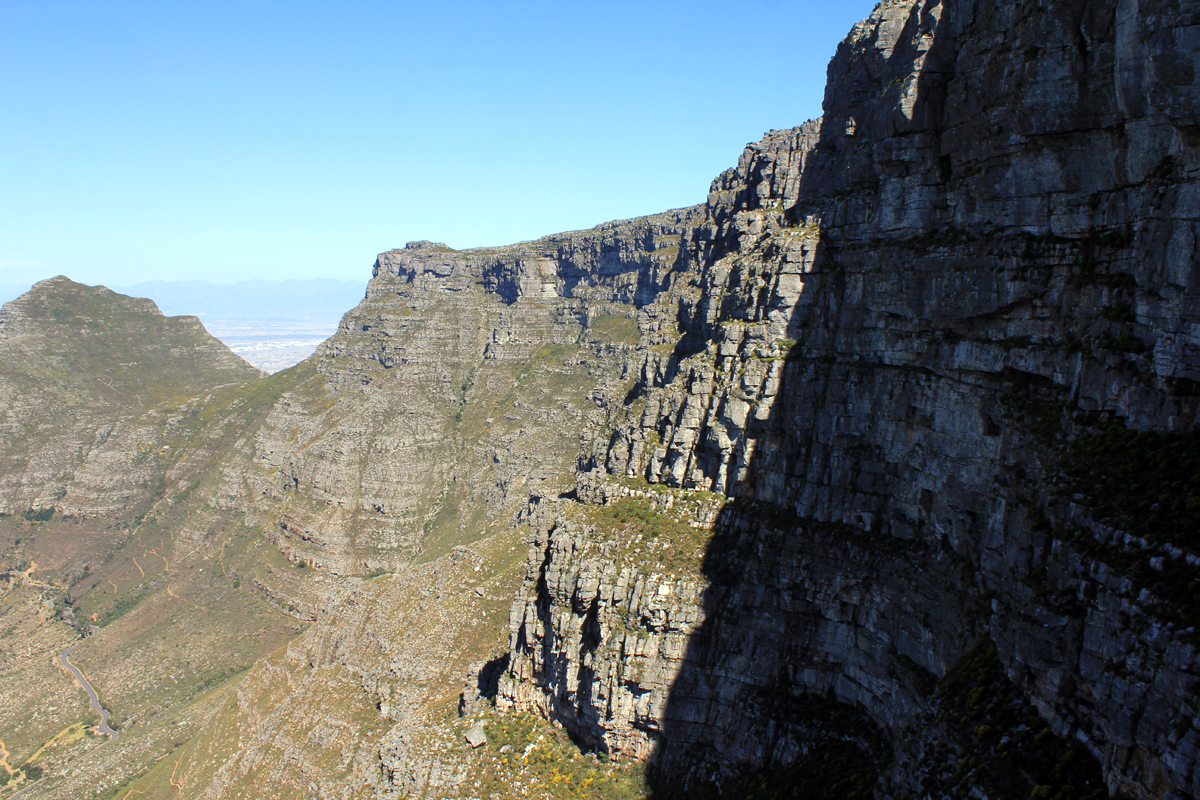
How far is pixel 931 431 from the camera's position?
39.6 m

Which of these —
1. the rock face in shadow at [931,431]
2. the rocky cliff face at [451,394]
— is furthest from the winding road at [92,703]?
the rock face in shadow at [931,431]

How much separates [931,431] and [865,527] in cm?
785

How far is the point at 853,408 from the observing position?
150ft

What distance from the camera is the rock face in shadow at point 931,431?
81.8 ft

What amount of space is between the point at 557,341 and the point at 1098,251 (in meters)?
144

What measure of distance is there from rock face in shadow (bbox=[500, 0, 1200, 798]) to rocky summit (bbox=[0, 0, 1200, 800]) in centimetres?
16

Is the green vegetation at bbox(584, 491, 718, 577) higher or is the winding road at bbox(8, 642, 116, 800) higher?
the green vegetation at bbox(584, 491, 718, 577)

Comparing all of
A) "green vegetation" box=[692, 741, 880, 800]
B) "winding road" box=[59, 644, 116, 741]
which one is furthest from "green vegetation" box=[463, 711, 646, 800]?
"winding road" box=[59, 644, 116, 741]

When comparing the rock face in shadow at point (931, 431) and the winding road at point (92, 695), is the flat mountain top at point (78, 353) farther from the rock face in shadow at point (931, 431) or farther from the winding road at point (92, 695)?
the rock face in shadow at point (931, 431)

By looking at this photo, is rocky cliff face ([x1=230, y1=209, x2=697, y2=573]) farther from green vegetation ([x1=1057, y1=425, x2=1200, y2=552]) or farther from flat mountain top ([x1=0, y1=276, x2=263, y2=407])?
green vegetation ([x1=1057, y1=425, x2=1200, y2=552])

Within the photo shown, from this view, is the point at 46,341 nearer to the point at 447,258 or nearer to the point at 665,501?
the point at 447,258

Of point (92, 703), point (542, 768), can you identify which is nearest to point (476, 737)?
point (542, 768)

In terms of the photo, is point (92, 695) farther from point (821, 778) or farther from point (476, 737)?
point (821, 778)

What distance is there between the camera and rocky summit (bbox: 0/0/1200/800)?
25.4m
